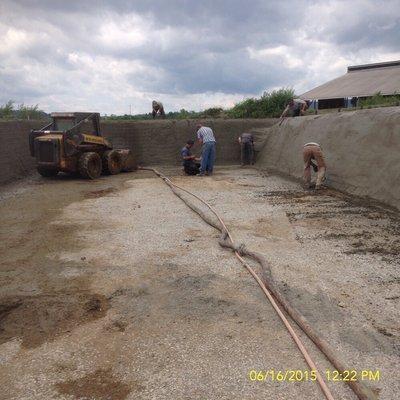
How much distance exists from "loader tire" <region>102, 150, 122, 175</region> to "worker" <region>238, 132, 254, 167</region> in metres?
5.47

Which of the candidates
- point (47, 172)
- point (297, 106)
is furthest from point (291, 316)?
point (297, 106)

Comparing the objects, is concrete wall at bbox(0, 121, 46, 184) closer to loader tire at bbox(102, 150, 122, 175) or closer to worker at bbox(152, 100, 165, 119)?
loader tire at bbox(102, 150, 122, 175)

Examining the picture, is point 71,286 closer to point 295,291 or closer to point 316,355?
point 295,291

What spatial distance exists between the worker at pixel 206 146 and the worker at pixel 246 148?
3.98 m

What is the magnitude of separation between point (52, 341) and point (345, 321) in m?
2.56

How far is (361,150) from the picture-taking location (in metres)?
9.44

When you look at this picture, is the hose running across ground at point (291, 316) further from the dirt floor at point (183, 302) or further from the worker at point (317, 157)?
the worker at point (317, 157)

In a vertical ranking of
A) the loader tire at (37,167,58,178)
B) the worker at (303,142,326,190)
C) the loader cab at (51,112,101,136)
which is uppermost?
the loader cab at (51,112,101,136)

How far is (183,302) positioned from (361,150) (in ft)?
22.6

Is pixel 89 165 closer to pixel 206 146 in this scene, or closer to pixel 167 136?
pixel 206 146

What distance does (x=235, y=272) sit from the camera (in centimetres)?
491

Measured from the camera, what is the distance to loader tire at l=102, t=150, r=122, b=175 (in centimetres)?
1414

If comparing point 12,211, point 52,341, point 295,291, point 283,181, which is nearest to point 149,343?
point 52,341

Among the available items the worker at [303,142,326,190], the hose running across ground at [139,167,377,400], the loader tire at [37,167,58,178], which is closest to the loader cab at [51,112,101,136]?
the loader tire at [37,167,58,178]
